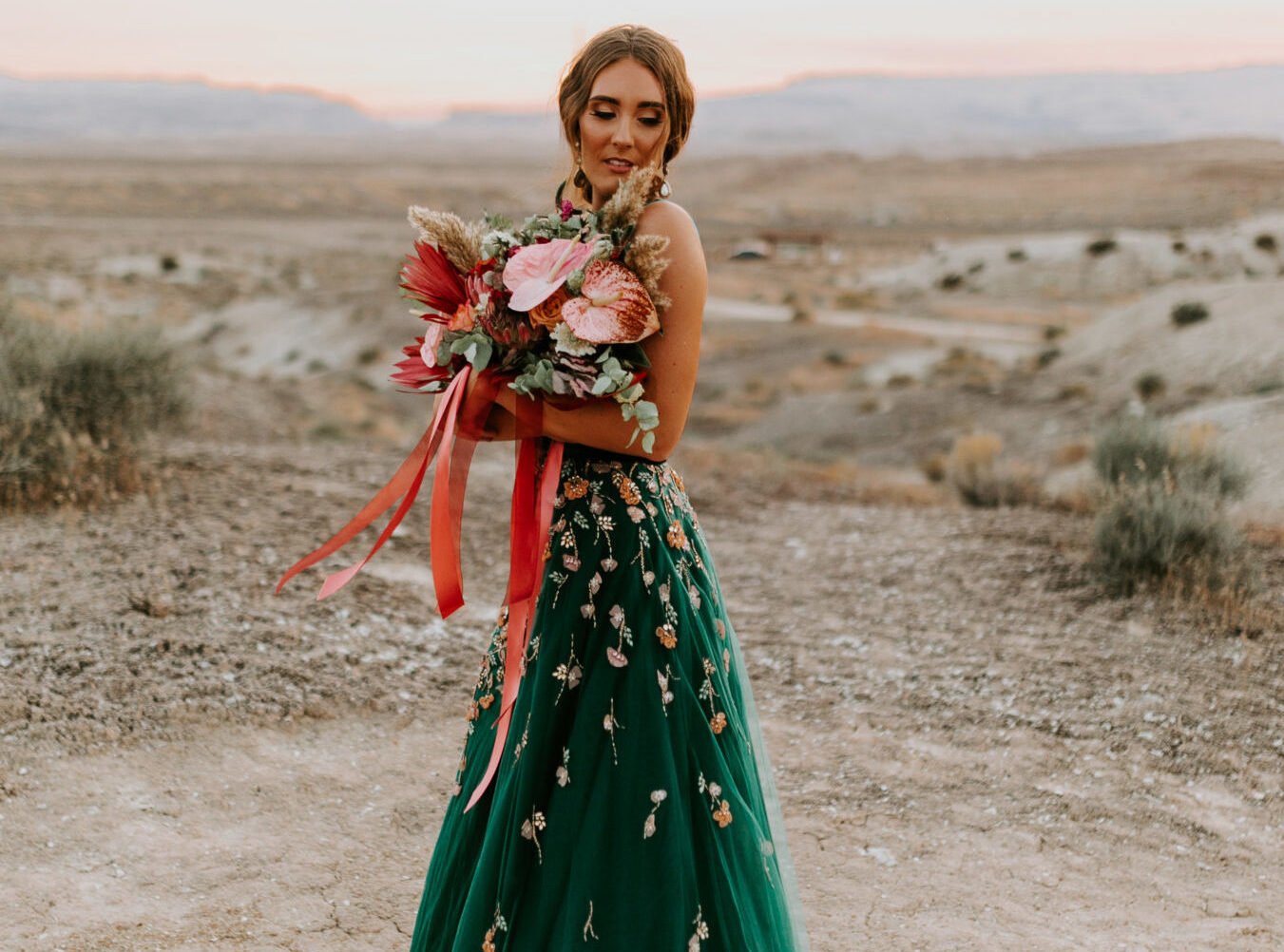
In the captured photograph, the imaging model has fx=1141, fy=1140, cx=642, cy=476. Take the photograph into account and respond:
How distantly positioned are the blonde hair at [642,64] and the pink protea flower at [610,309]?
431 mm

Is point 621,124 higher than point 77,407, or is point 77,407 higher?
point 621,124

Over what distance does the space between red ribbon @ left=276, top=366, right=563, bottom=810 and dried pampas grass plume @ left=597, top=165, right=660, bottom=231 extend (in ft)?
1.28

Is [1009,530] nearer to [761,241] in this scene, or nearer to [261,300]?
[261,300]

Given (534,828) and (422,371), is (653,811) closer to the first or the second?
(534,828)

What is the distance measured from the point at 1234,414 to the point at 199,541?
9.48 meters

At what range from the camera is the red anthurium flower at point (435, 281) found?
236 centimetres

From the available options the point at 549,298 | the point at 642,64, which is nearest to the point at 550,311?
the point at 549,298

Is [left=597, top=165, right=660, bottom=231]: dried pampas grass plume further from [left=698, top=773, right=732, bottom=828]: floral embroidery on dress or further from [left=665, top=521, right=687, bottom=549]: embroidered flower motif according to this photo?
[left=698, top=773, right=732, bottom=828]: floral embroidery on dress

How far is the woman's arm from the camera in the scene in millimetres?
2236

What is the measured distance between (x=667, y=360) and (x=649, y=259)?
0.66 feet

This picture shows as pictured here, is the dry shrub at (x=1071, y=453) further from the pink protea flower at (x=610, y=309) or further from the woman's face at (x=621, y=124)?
the pink protea flower at (x=610, y=309)

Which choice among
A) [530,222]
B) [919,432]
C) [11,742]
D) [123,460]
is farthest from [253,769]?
[919,432]

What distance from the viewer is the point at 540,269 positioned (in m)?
2.23

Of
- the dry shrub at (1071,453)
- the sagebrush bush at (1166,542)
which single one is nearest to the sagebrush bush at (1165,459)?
the sagebrush bush at (1166,542)
